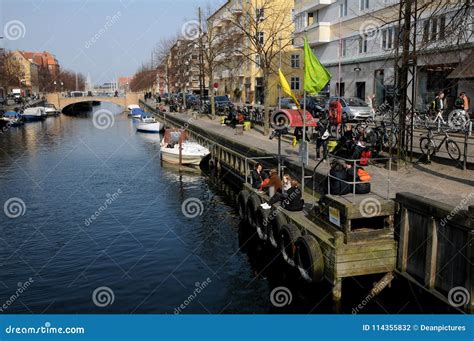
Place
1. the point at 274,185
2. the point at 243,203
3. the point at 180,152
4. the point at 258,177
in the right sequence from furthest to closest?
the point at 180,152 → the point at 243,203 → the point at 258,177 → the point at 274,185

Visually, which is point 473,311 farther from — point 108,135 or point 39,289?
point 108,135

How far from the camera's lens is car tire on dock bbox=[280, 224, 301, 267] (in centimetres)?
1467

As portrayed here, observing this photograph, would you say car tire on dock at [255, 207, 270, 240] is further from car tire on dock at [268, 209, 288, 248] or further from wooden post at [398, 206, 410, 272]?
wooden post at [398, 206, 410, 272]

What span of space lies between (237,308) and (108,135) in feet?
172

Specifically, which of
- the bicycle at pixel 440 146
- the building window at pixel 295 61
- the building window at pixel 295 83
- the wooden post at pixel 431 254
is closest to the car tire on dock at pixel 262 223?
the wooden post at pixel 431 254

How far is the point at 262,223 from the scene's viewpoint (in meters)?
18.1

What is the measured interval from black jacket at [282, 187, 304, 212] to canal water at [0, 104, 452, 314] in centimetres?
202

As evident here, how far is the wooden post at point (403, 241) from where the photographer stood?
12.4 metres

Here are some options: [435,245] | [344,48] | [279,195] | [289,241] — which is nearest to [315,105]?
[344,48]

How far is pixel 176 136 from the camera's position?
123 feet

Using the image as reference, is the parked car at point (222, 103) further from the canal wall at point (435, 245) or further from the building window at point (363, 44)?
the canal wall at point (435, 245)

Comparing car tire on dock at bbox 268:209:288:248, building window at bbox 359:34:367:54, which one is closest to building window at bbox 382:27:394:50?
building window at bbox 359:34:367:54

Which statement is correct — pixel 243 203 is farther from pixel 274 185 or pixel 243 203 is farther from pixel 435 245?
pixel 435 245

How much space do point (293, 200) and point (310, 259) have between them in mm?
2988
